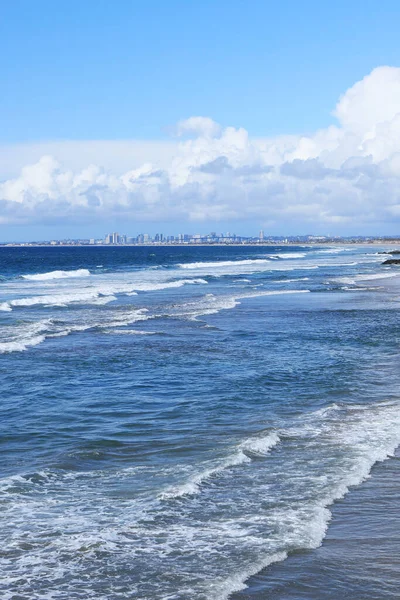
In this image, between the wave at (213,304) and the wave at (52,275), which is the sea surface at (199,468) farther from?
the wave at (52,275)

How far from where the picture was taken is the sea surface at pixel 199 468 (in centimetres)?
821

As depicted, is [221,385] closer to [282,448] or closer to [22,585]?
[282,448]

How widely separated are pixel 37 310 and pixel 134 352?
17.3 meters

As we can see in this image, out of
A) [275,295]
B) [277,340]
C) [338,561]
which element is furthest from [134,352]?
[275,295]

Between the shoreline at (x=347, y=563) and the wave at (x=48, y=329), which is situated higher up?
the wave at (x=48, y=329)

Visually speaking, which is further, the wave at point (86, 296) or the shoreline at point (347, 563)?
the wave at point (86, 296)

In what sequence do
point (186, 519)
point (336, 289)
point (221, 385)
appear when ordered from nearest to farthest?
point (186, 519) < point (221, 385) < point (336, 289)

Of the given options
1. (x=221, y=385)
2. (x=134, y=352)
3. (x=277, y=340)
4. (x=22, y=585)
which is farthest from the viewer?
(x=277, y=340)

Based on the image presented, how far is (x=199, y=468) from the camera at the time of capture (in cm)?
1207

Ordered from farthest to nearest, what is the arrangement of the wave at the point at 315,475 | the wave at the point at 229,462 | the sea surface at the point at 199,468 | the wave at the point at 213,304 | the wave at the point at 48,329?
the wave at the point at 213,304
the wave at the point at 48,329
the wave at the point at 229,462
the wave at the point at 315,475
the sea surface at the point at 199,468

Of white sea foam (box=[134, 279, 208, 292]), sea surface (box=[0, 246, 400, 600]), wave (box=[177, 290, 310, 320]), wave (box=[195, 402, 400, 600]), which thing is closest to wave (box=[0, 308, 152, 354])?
sea surface (box=[0, 246, 400, 600])

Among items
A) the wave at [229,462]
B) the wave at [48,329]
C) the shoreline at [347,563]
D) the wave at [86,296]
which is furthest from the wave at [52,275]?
the shoreline at [347,563]

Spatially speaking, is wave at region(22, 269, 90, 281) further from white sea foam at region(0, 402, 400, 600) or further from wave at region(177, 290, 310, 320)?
white sea foam at region(0, 402, 400, 600)

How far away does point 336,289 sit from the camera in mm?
54344
